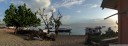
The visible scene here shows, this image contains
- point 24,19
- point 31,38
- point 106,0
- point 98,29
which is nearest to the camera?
point 106,0

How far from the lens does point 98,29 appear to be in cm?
3834

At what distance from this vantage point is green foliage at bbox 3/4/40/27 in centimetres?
4153

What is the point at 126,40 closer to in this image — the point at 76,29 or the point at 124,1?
the point at 124,1

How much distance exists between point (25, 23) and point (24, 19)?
2.51 feet

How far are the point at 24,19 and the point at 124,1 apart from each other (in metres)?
35.0

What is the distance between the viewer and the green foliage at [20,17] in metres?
41.5

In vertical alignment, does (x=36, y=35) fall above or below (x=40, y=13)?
below

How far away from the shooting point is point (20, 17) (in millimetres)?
41531

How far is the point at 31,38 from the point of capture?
32062 mm

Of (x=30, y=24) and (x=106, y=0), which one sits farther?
(x=30, y=24)

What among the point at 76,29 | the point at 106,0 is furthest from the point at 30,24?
the point at 106,0

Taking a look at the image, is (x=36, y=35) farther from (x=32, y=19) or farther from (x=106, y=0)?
(x=106, y=0)

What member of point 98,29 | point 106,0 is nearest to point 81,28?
point 98,29

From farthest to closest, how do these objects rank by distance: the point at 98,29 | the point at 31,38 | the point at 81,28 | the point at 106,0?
the point at 81,28 → the point at 98,29 → the point at 31,38 → the point at 106,0
